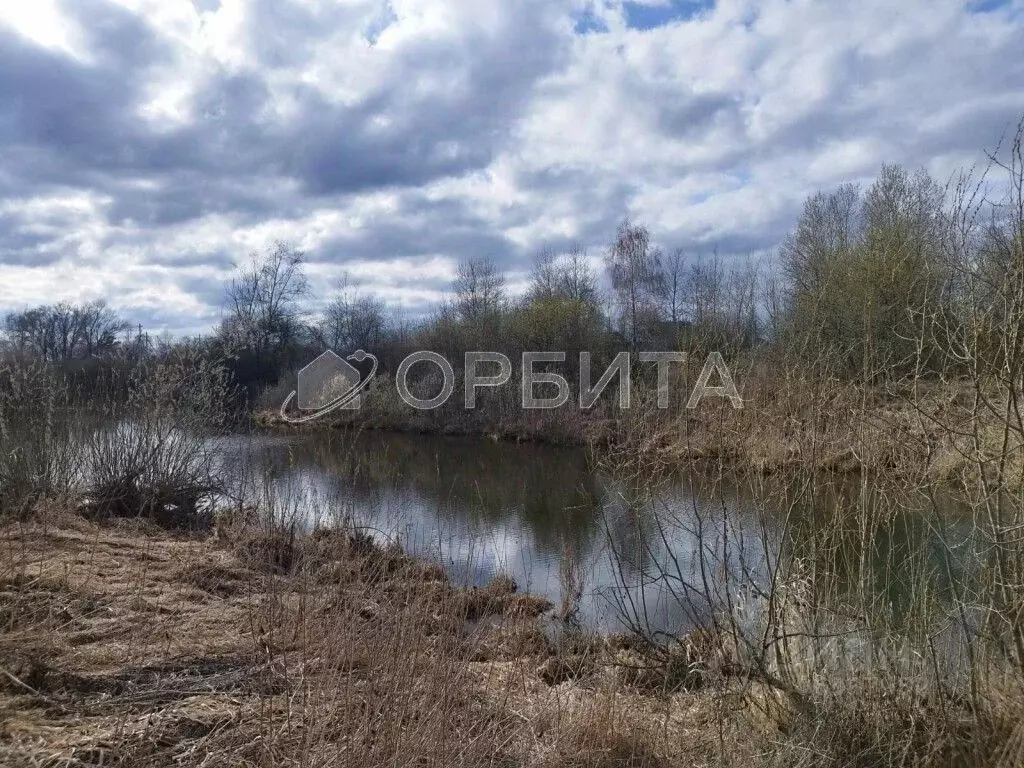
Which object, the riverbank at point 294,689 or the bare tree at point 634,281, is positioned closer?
the riverbank at point 294,689

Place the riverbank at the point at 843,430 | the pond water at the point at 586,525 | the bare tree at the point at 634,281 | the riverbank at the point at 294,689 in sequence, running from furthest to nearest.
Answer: the bare tree at the point at 634,281, the pond water at the point at 586,525, the riverbank at the point at 843,430, the riverbank at the point at 294,689

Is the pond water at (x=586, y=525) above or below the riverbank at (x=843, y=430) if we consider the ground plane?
below

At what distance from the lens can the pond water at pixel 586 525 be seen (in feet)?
15.1

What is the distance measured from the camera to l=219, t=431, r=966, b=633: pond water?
461 cm

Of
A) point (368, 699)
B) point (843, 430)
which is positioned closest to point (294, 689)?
point (368, 699)

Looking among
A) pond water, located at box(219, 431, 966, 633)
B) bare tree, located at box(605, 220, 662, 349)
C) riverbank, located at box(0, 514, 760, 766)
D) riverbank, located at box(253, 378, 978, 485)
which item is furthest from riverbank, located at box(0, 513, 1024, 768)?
bare tree, located at box(605, 220, 662, 349)

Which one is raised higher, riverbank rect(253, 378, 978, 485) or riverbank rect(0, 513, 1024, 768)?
riverbank rect(253, 378, 978, 485)

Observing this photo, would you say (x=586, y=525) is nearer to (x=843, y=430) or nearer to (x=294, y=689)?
(x=843, y=430)

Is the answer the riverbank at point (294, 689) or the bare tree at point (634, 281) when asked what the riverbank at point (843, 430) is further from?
the bare tree at point (634, 281)

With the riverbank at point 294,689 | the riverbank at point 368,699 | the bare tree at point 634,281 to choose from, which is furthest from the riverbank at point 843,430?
the bare tree at point 634,281

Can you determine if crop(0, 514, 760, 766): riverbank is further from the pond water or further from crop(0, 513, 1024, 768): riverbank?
the pond water

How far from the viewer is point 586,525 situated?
1162cm

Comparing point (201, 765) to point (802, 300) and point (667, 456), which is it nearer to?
point (667, 456)

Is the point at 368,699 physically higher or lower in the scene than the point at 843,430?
lower
